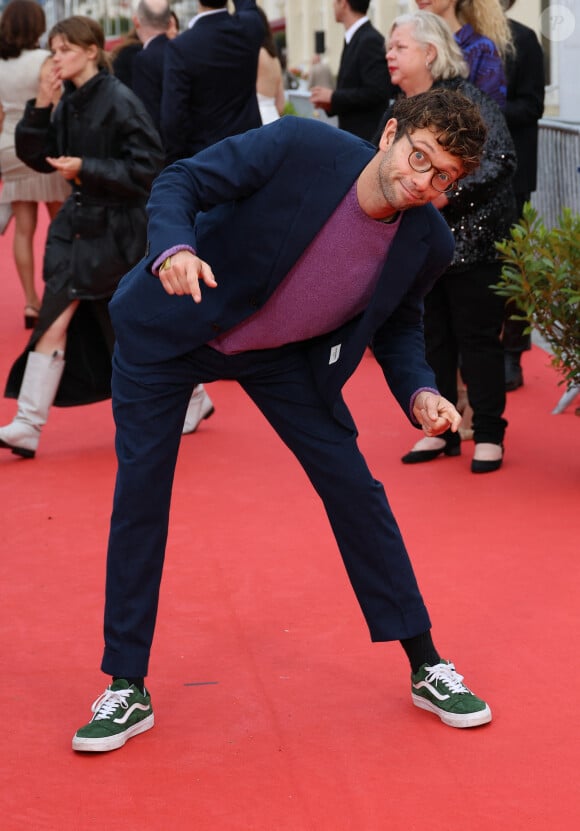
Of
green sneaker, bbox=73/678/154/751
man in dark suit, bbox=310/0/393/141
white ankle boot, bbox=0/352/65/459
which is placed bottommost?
white ankle boot, bbox=0/352/65/459

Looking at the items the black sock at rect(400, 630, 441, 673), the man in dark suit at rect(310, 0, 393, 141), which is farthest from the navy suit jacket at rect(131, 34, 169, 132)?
the black sock at rect(400, 630, 441, 673)

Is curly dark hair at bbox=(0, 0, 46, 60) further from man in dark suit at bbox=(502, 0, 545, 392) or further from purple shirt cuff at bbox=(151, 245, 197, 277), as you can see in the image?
purple shirt cuff at bbox=(151, 245, 197, 277)

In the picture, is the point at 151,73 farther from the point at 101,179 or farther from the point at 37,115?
the point at 101,179

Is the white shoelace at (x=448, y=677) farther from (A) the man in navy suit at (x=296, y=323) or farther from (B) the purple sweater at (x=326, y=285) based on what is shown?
(B) the purple sweater at (x=326, y=285)

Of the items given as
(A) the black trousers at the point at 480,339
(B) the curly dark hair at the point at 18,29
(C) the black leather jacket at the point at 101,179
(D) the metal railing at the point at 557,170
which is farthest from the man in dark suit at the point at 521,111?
(B) the curly dark hair at the point at 18,29

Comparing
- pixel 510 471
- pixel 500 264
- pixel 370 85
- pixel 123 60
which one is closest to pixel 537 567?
pixel 510 471

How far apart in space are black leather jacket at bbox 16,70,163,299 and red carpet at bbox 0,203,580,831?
979 mm

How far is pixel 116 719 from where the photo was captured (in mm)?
4051

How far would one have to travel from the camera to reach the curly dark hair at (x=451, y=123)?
143 inches

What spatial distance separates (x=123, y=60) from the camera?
11.4 m

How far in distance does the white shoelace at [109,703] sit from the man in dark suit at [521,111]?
4.37 m

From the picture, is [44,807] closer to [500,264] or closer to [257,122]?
[500,264]

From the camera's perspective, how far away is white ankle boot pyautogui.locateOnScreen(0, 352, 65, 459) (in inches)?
283

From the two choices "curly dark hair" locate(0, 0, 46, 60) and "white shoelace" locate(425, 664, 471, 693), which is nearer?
"white shoelace" locate(425, 664, 471, 693)
